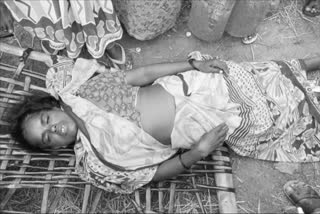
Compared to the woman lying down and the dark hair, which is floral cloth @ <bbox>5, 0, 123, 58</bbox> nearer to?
the woman lying down

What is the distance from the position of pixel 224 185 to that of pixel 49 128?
98 centimetres

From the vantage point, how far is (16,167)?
7.72 feet

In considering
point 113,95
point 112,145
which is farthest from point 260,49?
point 112,145

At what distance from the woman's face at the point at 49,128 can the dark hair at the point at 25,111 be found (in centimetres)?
3

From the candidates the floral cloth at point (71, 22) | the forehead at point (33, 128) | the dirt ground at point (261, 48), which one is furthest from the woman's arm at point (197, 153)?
the floral cloth at point (71, 22)

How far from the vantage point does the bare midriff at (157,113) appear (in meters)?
2.04

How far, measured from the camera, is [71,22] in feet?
7.40

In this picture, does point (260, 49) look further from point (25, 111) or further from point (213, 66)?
point (25, 111)

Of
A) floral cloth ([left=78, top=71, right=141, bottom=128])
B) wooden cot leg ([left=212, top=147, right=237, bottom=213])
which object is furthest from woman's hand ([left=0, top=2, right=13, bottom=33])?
wooden cot leg ([left=212, top=147, right=237, bottom=213])

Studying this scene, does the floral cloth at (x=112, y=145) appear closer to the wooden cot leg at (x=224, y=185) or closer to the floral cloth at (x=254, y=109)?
the floral cloth at (x=254, y=109)

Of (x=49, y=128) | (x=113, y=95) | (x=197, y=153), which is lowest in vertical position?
(x=197, y=153)

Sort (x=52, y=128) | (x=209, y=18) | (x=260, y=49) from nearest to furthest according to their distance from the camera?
(x=52, y=128), (x=209, y=18), (x=260, y=49)

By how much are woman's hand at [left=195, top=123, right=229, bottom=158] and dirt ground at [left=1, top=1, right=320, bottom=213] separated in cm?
40

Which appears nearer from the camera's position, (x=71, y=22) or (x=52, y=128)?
(x=52, y=128)
